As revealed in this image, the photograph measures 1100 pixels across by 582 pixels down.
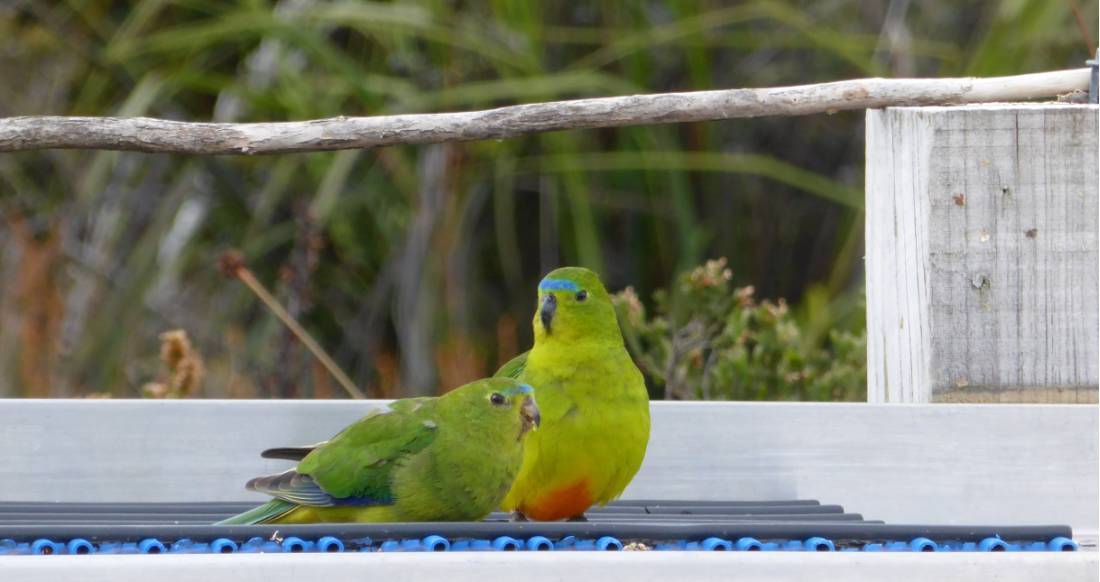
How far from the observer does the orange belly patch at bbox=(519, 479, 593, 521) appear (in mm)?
2010

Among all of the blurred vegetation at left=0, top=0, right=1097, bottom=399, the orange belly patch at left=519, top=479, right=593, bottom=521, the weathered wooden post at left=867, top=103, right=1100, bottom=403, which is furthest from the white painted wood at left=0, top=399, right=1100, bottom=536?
the blurred vegetation at left=0, top=0, right=1097, bottom=399

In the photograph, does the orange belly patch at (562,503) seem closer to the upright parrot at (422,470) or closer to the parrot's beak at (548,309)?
the upright parrot at (422,470)

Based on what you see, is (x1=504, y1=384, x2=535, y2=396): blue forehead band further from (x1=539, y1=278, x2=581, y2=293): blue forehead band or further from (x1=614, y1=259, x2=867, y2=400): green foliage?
(x1=614, y1=259, x2=867, y2=400): green foliage

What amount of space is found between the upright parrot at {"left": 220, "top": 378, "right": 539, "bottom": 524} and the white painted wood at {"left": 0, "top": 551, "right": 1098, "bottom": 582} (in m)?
0.51

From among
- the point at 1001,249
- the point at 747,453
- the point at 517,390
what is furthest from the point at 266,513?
the point at 1001,249

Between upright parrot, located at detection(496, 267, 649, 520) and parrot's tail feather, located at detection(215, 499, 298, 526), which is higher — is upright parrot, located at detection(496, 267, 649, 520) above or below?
above

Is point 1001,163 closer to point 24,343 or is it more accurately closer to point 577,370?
point 577,370

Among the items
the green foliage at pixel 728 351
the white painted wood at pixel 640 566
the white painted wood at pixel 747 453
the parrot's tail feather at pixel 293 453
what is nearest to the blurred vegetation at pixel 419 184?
the green foliage at pixel 728 351

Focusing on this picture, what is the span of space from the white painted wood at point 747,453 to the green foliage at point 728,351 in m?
1.27

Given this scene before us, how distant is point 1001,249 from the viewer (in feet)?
7.88

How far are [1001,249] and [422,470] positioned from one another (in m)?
1.15

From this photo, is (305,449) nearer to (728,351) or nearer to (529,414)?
(529,414)

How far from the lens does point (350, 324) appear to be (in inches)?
203

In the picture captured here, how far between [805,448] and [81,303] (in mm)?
3658
